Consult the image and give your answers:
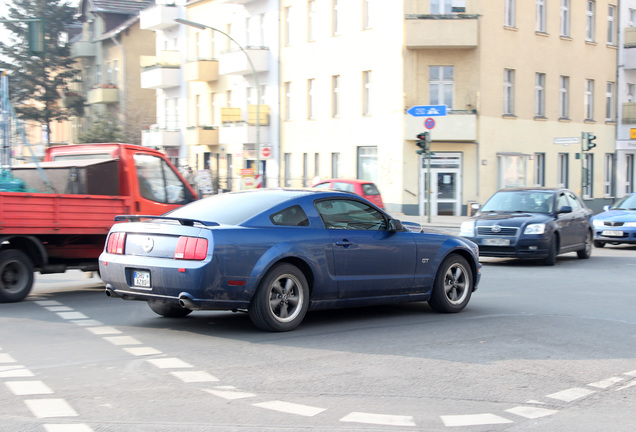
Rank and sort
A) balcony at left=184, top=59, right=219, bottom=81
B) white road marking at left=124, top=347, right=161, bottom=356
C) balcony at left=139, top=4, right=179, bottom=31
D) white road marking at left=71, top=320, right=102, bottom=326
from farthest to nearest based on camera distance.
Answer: balcony at left=139, top=4, right=179, bottom=31, balcony at left=184, top=59, right=219, bottom=81, white road marking at left=71, top=320, right=102, bottom=326, white road marking at left=124, top=347, right=161, bottom=356

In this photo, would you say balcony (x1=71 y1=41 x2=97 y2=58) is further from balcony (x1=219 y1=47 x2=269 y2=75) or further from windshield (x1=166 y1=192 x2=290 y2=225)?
windshield (x1=166 y1=192 x2=290 y2=225)

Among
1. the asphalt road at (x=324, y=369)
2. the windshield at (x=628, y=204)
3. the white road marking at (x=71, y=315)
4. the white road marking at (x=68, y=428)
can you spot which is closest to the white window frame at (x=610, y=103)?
the windshield at (x=628, y=204)

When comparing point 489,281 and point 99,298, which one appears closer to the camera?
point 99,298

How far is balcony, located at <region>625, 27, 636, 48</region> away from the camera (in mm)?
44406

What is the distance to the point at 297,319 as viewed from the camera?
29.7 ft

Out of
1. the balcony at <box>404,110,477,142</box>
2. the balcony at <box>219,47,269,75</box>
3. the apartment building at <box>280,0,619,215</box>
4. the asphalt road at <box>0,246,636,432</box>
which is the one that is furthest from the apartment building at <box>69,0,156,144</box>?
the asphalt road at <box>0,246,636,432</box>

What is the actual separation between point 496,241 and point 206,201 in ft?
28.8

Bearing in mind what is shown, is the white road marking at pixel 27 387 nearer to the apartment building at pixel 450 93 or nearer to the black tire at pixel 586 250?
the black tire at pixel 586 250

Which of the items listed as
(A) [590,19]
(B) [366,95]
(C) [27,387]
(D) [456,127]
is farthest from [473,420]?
(A) [590,19]

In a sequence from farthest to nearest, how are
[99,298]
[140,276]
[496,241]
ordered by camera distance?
[496,241], [99,298], [140,276]

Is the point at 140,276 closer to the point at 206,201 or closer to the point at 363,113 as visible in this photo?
the point at 206,201

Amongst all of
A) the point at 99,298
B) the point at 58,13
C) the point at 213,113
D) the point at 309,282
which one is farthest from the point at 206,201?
the point at 58,13

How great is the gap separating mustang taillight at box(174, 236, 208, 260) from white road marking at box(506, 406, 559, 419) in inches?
136

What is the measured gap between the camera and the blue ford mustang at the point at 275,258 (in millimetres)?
8453
